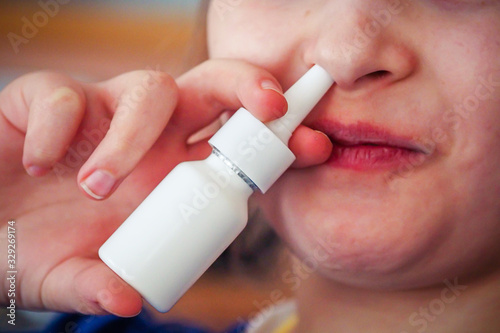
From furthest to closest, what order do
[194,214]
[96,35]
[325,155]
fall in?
[96,35], [325,155], [194,214]

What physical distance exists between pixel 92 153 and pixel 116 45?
0.45 m

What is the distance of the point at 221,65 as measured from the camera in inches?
21.3

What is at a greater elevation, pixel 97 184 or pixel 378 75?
pixel 378 75

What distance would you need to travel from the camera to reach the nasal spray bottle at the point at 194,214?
393 mm

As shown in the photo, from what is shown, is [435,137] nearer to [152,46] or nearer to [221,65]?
[221,65]

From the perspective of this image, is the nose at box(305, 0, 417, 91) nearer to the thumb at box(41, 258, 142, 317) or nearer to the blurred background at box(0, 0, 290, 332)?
the thumb at box(41, 258, 142, 317)

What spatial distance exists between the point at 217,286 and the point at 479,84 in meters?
0.78

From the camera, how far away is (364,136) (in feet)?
1.62

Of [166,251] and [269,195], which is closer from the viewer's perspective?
[166,251]

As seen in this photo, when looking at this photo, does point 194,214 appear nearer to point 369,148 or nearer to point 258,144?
point 258,144

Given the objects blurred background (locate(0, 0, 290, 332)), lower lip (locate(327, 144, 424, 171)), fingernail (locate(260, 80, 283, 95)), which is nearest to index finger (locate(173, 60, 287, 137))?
fingernail (locate(260, 80, 283, 95))

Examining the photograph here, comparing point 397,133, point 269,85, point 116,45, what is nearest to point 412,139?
point 397,133

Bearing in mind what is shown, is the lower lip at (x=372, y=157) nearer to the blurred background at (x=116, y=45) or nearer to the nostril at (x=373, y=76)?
the nostril at (x=373, y=76)

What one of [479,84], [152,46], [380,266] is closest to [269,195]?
[380,266]
